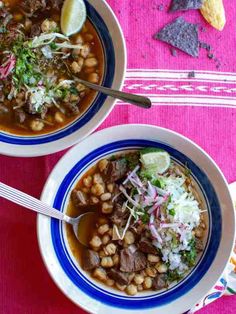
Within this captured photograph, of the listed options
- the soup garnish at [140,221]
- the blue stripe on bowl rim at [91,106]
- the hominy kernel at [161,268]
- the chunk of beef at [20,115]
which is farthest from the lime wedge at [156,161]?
the chunk of beef at [20,115]

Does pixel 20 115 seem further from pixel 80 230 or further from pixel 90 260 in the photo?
pixel 90 260

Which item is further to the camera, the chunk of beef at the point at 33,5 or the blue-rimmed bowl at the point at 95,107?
the chunk of beef at the point at 33,5

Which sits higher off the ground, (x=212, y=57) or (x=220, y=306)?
(x=212, y=57)

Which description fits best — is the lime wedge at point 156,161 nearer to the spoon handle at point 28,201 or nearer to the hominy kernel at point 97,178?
the hominy kernel at point 97,178

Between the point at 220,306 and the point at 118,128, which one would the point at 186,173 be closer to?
the point at 118,128

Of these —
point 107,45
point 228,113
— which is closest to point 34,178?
point 107,45
